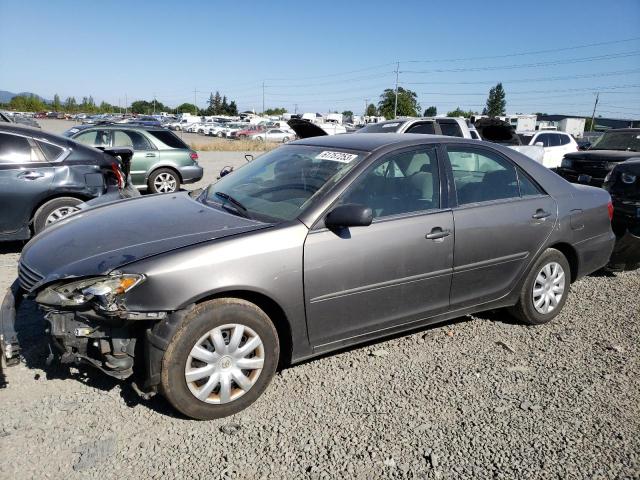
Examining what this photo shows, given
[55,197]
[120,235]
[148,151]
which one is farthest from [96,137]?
[120,235]

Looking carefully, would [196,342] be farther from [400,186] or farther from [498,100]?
[498,100]

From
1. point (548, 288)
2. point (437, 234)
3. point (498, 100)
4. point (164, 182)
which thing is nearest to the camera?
point (437, 234)

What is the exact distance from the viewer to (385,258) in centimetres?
332

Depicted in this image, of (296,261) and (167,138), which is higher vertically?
(167,138)

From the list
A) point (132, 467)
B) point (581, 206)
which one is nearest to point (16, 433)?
point (132, 467)

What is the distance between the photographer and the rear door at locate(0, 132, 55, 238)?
5.65m

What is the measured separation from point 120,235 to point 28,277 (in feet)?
2.02

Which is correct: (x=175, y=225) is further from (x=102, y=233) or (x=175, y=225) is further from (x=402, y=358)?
(x=402, y=358)

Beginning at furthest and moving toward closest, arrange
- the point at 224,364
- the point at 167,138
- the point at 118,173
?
1. the point at 167,138
2. the point at 118,173
3. the point at 224,364

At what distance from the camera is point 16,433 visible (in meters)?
2.73

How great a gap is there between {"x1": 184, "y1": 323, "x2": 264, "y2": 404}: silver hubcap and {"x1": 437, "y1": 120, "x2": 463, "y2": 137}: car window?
9.26 metres

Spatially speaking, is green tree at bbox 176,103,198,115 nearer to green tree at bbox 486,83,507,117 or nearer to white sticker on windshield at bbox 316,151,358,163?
green tree at bbox 486,83,507,117

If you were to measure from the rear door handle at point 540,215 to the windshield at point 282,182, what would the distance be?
1626mm

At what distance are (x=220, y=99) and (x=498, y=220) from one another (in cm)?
11824
